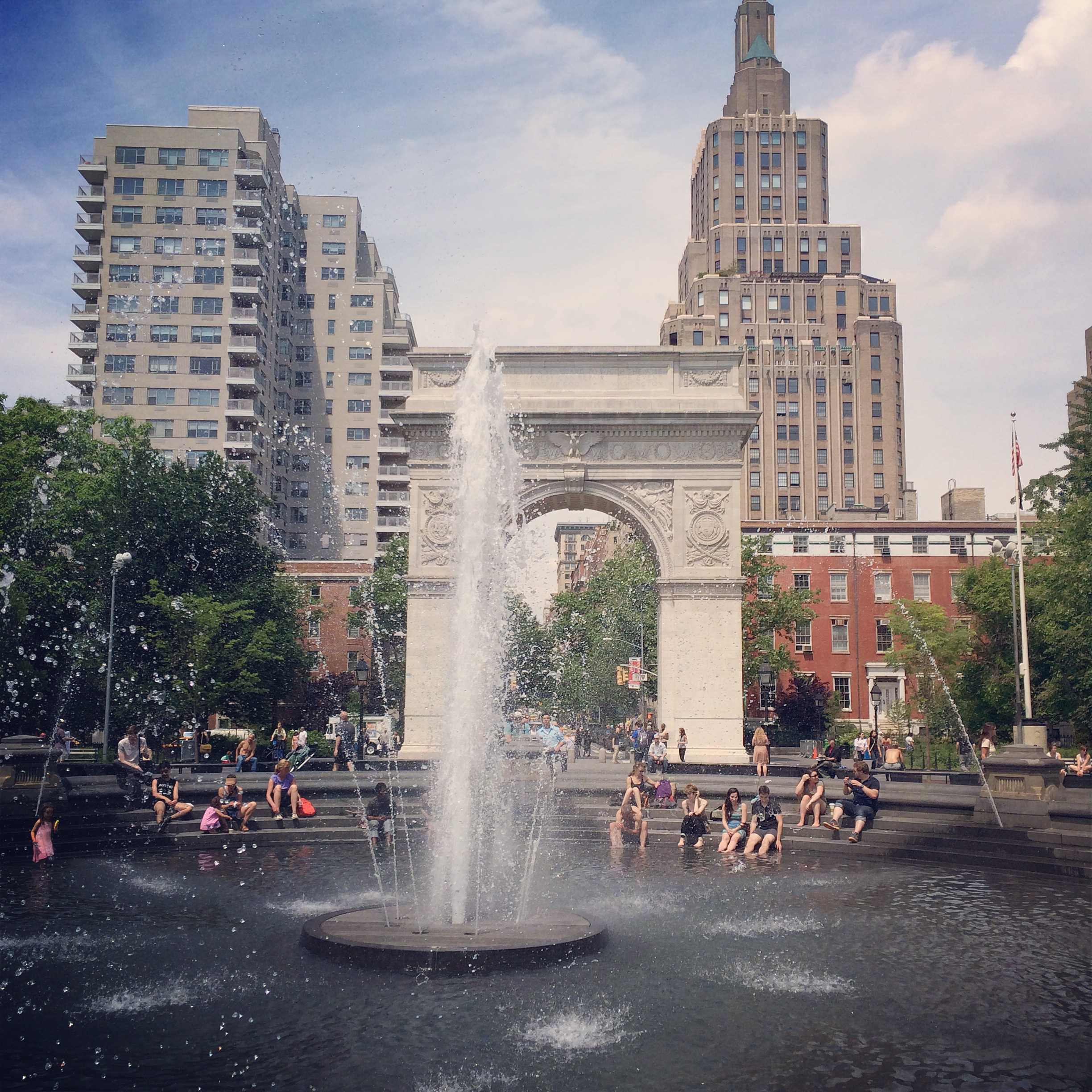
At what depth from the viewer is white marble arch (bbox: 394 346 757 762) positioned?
32688mm

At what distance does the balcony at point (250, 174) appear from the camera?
70.2 metres

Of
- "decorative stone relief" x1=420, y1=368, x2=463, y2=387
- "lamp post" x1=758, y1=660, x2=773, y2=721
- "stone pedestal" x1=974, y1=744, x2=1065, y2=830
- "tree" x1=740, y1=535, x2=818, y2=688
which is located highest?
"decorative stone relief" x1=420, y1=368, x2=463, y2=387

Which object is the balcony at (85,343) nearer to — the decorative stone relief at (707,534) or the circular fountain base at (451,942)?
the decorative stone relief at (707,534)

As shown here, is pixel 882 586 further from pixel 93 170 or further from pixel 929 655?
pixel 93 170

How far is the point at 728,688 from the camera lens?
3259cm

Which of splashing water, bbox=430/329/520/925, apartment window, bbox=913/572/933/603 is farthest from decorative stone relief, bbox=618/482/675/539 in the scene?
apartment window, bbox=913/572/933/603

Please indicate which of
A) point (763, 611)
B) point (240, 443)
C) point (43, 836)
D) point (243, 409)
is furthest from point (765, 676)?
point (243, 409)

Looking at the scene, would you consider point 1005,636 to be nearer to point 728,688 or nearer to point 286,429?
point 728,688

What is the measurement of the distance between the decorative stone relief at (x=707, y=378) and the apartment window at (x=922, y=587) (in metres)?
32.1

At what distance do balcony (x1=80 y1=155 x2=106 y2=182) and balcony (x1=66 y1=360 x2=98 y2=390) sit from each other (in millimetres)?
11862

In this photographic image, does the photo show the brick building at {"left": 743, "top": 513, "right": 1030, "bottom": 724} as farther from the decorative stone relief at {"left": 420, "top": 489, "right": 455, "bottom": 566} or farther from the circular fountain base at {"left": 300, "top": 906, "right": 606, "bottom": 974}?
the circular fountain base at {"left": 300, "top": 906, "right": 606, "bottom": 974}

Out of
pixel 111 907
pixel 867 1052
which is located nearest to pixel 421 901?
A: pixel 111 907

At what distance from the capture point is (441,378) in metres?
33.9

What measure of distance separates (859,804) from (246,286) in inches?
2410
